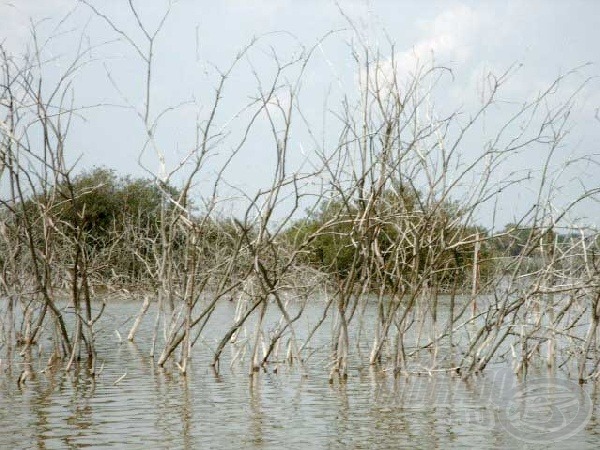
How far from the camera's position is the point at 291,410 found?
30.6 feet

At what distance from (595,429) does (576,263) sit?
3.53 m

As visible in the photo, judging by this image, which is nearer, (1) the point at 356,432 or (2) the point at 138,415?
(1) the point at 356,432

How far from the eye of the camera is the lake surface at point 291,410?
7816 mm

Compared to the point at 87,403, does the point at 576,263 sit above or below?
above

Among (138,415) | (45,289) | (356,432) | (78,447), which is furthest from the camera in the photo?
(45,289)

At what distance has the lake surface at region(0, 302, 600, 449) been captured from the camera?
782 centimetres

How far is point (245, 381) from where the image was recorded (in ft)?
37.0

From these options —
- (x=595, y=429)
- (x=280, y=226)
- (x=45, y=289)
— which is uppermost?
(x=280, y=226)

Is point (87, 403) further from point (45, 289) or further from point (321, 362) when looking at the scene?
point (321, 362)

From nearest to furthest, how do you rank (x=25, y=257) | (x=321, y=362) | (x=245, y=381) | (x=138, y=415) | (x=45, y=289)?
(x=138, y=415) < (x=45, y=289) < (x=245, y=381) < (x=321, y=362) < (x=25, y=257)

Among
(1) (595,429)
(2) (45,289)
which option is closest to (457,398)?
(1) (595,429)

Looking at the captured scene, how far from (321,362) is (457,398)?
3764 millimetres

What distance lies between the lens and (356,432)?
26.8 feet

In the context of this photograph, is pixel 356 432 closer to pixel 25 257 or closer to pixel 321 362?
pixel 321 362
